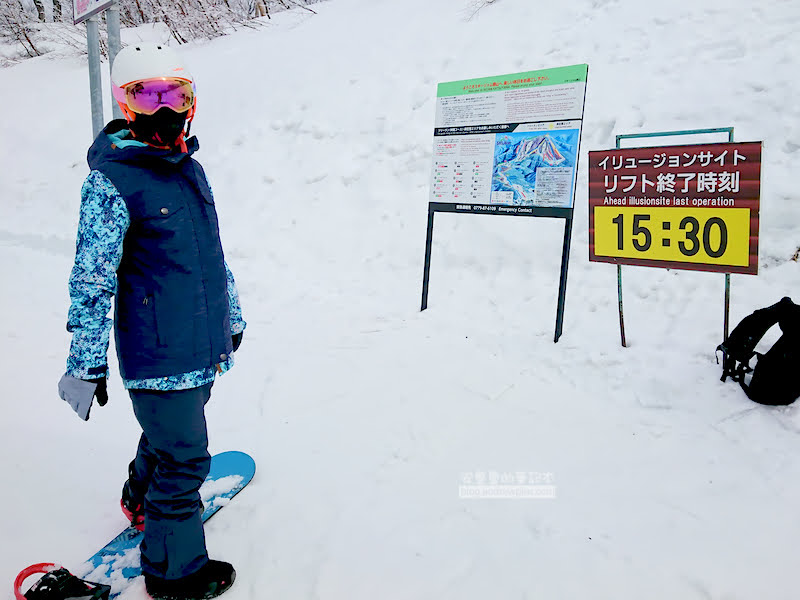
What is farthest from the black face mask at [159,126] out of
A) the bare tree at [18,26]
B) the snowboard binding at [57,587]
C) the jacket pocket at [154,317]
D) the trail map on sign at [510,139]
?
the bare tree at [18,26]

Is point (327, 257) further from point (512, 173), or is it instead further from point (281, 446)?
point (281, 446)

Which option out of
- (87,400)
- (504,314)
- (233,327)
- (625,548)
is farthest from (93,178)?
(504,314)

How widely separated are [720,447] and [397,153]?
4.75 meters

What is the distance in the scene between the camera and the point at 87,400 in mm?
1692

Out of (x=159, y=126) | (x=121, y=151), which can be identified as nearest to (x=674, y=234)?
(x=159, y=126)

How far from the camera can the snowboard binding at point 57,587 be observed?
1.79 m

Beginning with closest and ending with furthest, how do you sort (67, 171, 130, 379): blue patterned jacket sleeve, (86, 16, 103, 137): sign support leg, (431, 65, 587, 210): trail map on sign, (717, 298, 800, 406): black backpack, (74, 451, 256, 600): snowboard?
(67, 171, 130, 379): blue patterned jacket sleeve
(74, 451, 256, 600): snowboard
(717, 298, 800, 406): black backpack
(431, 65, 587, 210): trail map on sign
(86, 16, 103, 137): sign support leg

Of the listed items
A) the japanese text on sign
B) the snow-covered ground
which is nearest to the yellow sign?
the japanese text on sign

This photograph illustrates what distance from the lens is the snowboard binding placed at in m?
1.79

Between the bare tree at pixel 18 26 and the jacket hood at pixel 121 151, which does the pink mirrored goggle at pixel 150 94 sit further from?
the bare tree at pixel 18 26

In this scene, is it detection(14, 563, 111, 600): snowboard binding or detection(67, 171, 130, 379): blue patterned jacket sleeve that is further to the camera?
detection(14, 563, 111, 600): snowboard binding

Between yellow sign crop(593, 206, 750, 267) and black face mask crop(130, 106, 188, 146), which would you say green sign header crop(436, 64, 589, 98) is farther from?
black face mask crop(130, 106, 188, 146)

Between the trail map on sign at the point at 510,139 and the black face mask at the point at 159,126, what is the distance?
293cm

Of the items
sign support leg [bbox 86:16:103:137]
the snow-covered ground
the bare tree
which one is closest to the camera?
the snow-covered ground
